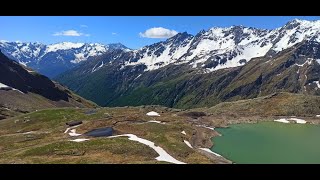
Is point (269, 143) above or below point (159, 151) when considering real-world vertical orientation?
below

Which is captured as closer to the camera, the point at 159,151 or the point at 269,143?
the point at 159,151

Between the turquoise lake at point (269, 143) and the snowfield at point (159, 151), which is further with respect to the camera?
the turquoise lake at point (269, 143)

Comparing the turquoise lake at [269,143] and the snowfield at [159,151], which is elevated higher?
the snowfield at [159,151]

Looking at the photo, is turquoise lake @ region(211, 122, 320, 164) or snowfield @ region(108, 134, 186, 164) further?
turquoise lake @ region(211, 122, 320, 164)

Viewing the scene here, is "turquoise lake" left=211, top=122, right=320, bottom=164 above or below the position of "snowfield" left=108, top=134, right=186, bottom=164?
below

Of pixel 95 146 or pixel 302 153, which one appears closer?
pixel 95 146
